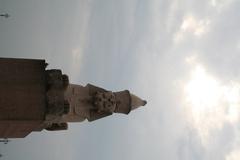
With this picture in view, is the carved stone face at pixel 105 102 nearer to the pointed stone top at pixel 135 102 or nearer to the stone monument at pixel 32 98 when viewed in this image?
the stone monument at pixel 32 98

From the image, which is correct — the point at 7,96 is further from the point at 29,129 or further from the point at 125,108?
the point at 125,108

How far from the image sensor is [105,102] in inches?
1068

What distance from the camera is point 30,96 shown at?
24062mm

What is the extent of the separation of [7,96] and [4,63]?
5.20ft

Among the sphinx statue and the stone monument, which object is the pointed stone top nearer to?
the sphinx statue

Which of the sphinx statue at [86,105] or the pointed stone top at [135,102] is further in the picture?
the pointed stone top at [135,102]

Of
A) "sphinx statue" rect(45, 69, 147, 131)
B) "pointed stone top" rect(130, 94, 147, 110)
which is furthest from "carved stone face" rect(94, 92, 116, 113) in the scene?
"pointed stone top" rect(130, 94, 147, 110)

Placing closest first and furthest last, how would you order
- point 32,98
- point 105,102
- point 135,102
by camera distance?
1. point 32,98
2. point 105,102
3. point 135,102

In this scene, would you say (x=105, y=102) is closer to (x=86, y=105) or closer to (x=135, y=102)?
(x=86, y=105)

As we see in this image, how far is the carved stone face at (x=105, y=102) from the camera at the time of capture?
26938mm

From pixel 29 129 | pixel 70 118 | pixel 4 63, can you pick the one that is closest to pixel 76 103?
pixel 70 118

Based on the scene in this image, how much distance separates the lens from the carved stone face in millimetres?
26938

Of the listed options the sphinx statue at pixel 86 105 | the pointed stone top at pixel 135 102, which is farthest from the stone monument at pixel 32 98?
the pointed stone top at pixel 135 102

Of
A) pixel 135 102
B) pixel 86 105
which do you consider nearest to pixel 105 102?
pixel 86 105
